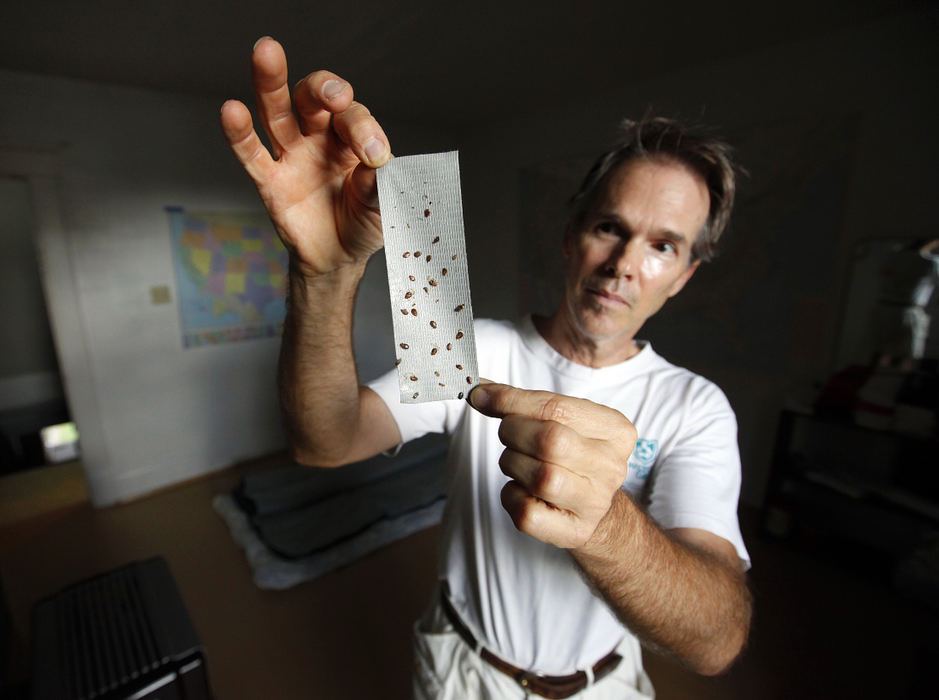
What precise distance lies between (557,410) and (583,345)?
51cm

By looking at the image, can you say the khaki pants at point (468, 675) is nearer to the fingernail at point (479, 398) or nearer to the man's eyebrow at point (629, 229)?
the fingernail at point (479, 398)

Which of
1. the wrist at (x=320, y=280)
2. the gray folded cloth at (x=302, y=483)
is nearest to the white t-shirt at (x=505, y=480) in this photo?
the wrist at (x=320, y=280)

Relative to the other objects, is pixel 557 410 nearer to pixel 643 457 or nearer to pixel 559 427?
pixel 559 427

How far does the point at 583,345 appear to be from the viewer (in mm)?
1000

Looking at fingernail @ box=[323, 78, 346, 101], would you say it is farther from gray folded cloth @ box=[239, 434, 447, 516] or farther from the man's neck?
gray folded cloth @ box=[239, 434, 447, 516]

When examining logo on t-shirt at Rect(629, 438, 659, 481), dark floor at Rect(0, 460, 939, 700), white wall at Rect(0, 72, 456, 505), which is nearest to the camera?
logo on t-shirt at Rect(629, 438, 659, 481)

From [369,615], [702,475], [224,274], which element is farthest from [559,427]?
[224,274]

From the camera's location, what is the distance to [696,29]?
86.4 inches

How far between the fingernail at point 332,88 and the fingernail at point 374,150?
0.24 ft

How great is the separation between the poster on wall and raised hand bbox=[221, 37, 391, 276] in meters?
2.48

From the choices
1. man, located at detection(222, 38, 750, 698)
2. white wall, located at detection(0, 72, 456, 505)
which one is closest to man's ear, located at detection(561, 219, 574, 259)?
man, located at detection(222, 38, 750, 698)

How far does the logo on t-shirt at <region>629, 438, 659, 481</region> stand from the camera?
0.93 m

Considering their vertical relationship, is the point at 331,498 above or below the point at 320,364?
below

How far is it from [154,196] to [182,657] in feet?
9.32
